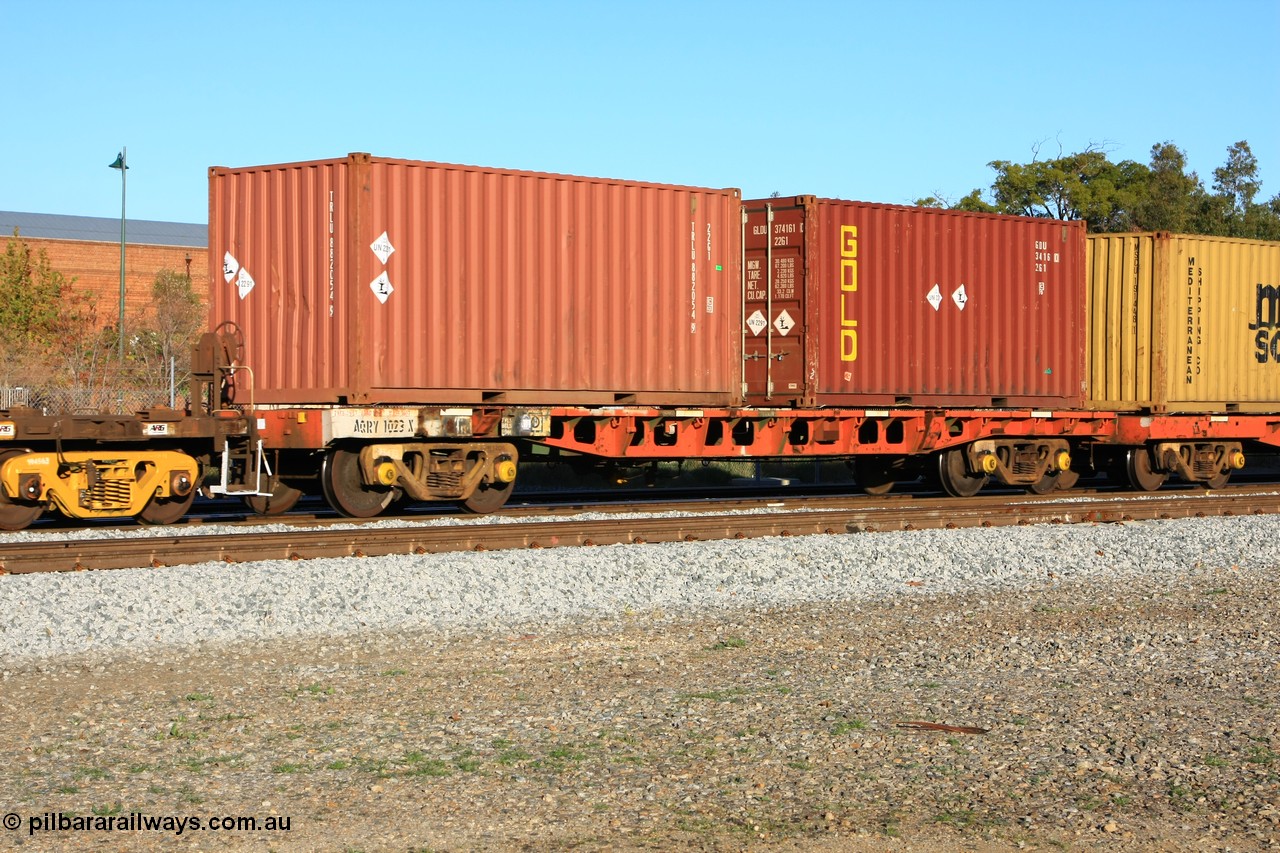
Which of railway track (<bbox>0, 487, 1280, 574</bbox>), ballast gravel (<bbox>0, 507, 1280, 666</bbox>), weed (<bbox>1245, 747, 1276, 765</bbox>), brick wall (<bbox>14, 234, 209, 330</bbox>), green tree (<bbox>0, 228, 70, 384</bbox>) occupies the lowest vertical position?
weed (<bbox>1245, 747, 1276, 765</bbox>)

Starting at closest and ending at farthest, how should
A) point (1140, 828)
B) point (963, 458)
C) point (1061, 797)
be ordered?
point (1140, 828) → point (1061, 797) → point (963, 458)

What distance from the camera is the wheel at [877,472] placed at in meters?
19.3

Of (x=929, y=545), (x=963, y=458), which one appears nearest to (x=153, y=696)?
(x=929, y=545)

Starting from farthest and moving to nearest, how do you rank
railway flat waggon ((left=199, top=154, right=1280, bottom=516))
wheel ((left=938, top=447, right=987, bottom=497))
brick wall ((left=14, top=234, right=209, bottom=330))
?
brick wall ((left=14, top=234, right=209, bottom=330)) → wheel ((left=938, top=447, right=987, bottom=497)) → railway flat waggon ((left=199, top=154, right=1280, bottom=516))

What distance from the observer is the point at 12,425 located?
12.2 m

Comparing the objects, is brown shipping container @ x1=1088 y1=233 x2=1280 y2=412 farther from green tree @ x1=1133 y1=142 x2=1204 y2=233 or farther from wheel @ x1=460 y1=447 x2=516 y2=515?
green tree @ x1=1133 y1=142 x2=1204 y2=233

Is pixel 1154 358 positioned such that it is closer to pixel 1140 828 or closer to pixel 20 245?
pixel 1140 828

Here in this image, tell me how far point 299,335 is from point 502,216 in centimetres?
252

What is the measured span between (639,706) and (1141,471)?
51.4 ft

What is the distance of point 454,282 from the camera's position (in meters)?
14.8

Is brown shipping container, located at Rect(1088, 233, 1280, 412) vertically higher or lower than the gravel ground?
higher

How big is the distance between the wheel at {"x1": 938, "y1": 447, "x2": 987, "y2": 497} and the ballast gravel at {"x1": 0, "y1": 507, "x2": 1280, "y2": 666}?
16.1 feet

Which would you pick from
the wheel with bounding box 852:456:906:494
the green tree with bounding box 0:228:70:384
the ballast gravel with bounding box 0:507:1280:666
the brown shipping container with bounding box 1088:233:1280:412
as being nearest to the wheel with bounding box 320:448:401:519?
the ballast gravel with bounding box 0:507:1280:666

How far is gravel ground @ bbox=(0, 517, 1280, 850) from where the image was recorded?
4.87 metres
